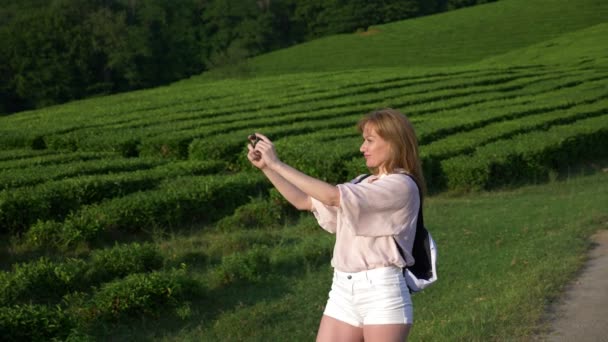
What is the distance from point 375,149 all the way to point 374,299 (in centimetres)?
68

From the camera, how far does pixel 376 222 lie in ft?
12.3

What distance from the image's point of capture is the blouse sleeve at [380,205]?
370 centimetres

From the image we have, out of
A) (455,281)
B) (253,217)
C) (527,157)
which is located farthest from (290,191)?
(527,157)

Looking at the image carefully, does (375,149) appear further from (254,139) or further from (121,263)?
(121,263)

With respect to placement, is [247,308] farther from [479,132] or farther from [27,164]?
[479,132]

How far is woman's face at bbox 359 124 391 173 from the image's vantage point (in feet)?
12.8

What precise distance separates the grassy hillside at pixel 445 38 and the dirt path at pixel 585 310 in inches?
1714

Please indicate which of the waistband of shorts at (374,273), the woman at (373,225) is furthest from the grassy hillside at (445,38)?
the waistband of shorts at (374,273)

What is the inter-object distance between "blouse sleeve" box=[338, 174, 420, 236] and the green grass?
81.9 inches

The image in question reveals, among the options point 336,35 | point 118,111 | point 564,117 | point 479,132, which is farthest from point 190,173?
point 336,35

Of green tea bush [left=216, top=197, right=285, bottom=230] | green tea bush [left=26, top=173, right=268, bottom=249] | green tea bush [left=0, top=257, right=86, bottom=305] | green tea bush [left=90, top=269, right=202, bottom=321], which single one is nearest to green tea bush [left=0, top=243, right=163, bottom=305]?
green tea bush [left=0, top=257, right=86, bottom=305]

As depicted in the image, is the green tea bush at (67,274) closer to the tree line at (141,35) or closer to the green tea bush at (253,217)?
the green tea bush at (253,217)

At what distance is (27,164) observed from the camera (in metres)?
13.7

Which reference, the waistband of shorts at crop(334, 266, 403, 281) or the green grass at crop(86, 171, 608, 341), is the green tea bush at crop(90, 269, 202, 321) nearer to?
the green grass at crop(86, 171, 608, 341)
